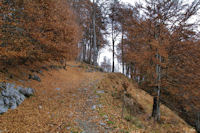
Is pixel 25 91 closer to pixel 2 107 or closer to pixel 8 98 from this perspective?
pixel 8 98

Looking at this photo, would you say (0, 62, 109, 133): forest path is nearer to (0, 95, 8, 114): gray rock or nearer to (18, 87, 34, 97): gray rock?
(0, 95, 8, 114): gray rock

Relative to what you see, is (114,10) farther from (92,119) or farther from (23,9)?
(92,119)

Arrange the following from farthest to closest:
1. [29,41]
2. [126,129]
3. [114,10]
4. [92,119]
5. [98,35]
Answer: [98,35], [114,10], [29,41], [92,119], [126,129]

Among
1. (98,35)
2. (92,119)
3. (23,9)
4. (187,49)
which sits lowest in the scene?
(92,119)

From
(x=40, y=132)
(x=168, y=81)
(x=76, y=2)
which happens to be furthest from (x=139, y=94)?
(x=76, y=2)

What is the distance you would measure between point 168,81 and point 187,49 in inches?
94.0

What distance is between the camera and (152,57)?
716cm

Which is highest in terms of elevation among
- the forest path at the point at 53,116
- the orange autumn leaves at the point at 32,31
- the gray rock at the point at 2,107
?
the orange autumn leaves at the point at 32,31

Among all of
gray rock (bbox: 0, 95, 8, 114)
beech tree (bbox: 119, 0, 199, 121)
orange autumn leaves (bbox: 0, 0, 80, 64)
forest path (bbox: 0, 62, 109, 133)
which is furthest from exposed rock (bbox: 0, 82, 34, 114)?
beech tree (bbox: 119, 0, 199, 121)

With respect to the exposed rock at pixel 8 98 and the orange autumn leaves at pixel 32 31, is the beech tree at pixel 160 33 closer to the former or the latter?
the orange autumn leaves at pixel 32 31

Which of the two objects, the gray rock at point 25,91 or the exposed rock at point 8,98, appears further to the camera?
the gray rock at point 25,91

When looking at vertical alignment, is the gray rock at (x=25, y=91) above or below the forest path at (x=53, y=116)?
above

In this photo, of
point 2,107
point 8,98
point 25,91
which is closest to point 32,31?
point 25,91

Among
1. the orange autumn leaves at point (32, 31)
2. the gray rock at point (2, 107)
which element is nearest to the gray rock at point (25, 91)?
the gray rock at point (2, 107)
